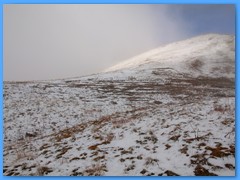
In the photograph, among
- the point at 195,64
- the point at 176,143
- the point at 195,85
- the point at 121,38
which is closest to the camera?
the point at 176,143

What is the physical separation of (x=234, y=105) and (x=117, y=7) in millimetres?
4546

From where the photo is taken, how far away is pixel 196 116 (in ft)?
20.3

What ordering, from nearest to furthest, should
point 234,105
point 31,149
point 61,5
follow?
point 31,149
point 234,105
point 61,5

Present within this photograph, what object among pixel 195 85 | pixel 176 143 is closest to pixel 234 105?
pixel 176 143

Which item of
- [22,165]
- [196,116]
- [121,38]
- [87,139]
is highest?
[121,38]

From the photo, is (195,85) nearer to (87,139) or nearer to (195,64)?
(195,64)

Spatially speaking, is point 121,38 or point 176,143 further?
point 121,38

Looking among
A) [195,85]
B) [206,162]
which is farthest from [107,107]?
[195,85]

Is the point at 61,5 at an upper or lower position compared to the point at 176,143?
upper

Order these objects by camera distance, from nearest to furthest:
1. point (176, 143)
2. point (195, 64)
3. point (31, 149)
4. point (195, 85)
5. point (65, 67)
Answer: point (176, 143)
point (31, 149)
point (65, 67)
point (195, 85)
point (195, 64)

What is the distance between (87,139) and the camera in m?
5.98

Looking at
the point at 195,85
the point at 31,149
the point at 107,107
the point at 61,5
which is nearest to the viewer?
the point at 31,149

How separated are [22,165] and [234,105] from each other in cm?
565

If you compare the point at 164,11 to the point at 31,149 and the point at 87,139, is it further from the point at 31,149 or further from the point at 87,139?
the point at 31,149
